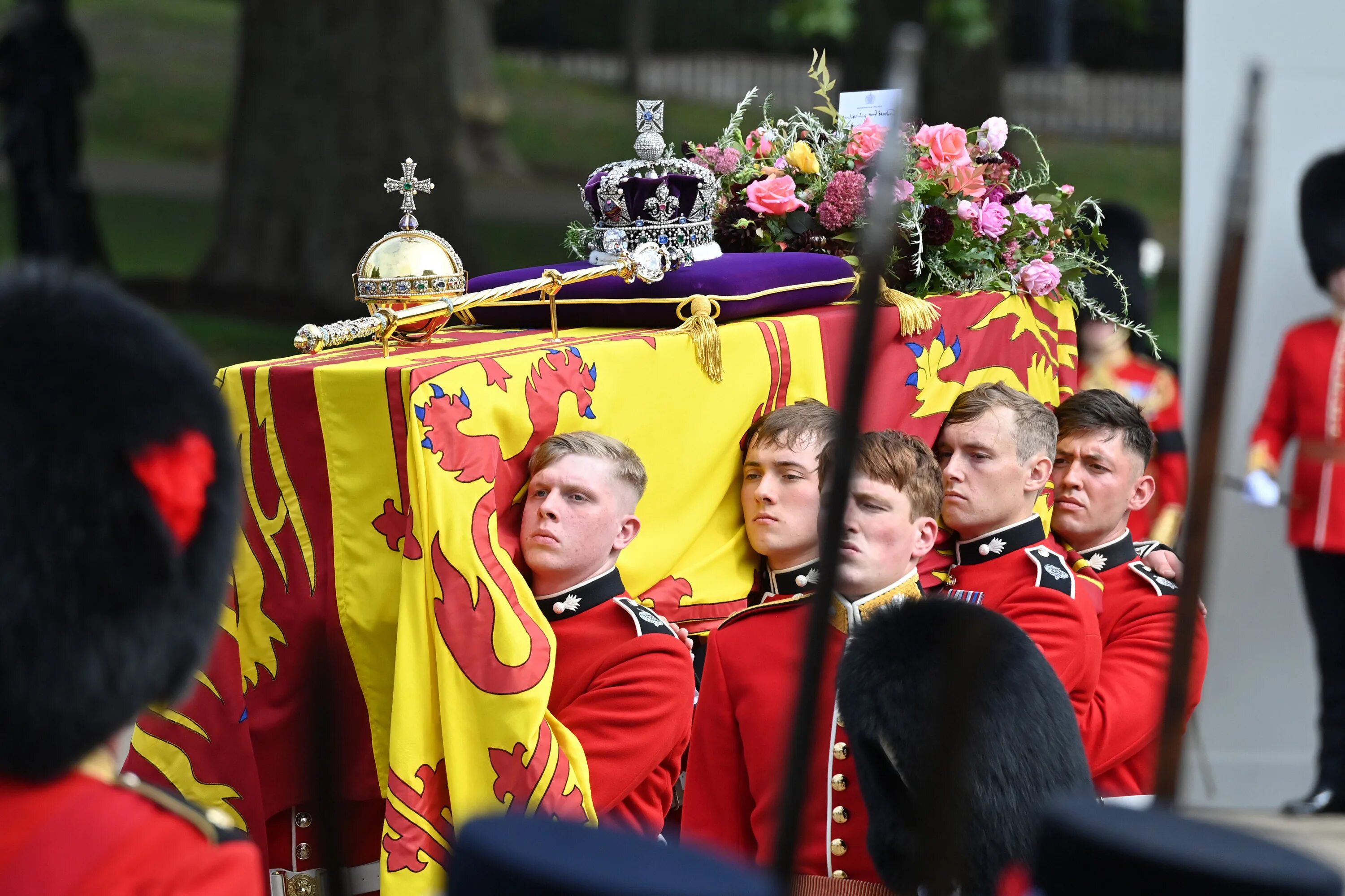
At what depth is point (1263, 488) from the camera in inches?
192

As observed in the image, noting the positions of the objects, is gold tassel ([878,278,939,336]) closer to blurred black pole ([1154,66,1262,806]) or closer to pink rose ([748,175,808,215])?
pink rose ([748,175,808,215])

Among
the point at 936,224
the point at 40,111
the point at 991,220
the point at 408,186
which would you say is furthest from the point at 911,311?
the point at 40,111

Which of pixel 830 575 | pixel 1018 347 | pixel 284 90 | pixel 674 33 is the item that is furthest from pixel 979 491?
pixel 674 33

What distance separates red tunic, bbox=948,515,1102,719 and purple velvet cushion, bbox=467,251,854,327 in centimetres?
62

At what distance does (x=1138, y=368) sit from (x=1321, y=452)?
92cm

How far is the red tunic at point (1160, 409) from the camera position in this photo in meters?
4.84

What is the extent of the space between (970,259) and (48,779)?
2.81 meters

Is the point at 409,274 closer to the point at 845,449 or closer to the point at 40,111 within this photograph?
the point at 845,449

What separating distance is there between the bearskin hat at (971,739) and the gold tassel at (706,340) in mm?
1224

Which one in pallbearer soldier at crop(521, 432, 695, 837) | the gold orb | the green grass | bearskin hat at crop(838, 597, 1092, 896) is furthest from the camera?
the green grass

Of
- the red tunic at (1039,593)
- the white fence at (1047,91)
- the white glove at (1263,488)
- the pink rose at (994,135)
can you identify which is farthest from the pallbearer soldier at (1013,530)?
the white fence at (1047,91)

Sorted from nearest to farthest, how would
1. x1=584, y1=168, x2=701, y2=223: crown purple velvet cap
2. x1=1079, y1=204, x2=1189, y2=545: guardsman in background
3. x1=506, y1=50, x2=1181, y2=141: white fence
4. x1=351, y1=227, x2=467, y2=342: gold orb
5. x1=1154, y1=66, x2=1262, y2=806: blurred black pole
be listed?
x1=1154, y1=66, x2=1262, y2=806: blurred black pole < x1=351, y1=227, x2=467, y2=342: gold orb < x1=584, y1=168, x2=701, y2=223: crown purple velvet cap < x1=1079, y1=204, x2=1189, y2=545: guardsman in background < x1=506, y1=50, x2=1181, y2=141: white fence

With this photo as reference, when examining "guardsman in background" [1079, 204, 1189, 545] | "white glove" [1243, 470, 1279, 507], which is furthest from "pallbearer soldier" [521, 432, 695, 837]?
"white glove" [1243, 470, 1279, 507]

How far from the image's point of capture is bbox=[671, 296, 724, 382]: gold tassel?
3.02 meters
